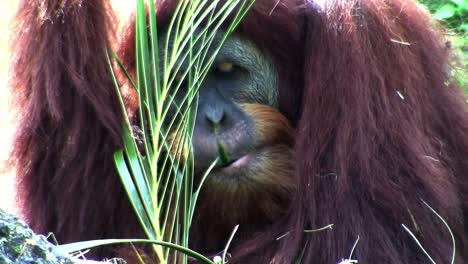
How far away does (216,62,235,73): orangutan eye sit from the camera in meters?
3.01

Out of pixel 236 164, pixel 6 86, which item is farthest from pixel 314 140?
pixel 6 86

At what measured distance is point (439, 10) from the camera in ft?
14.3

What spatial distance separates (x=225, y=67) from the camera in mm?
3021

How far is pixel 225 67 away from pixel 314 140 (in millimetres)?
467

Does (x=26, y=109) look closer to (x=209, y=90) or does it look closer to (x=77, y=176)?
(x=77, y=176)

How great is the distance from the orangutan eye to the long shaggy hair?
169 mm

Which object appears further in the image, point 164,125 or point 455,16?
point 455,16

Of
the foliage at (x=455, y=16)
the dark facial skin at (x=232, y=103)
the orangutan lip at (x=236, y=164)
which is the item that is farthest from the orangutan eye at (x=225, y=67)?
the foliage at (x=455, y=16)

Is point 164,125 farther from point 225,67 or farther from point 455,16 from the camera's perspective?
point 455,16

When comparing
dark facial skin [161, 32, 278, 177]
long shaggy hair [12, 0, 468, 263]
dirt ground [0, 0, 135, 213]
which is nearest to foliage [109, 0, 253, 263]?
dark facial skin [161, 32, 278, 177]

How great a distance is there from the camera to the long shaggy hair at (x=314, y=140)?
267 cm

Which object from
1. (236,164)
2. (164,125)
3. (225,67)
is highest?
(225,67)

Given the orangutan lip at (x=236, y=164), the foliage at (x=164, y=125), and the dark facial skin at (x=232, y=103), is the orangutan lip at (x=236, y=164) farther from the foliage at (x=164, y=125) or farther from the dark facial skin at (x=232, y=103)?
the foliage at (x=164, y=125)

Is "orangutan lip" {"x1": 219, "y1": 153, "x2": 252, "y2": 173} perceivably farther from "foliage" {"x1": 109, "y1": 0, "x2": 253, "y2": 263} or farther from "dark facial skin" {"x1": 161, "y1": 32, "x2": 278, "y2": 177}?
"foliage" {"x1": 109, "y1": 0, "x2": 253, "y2": 263}
